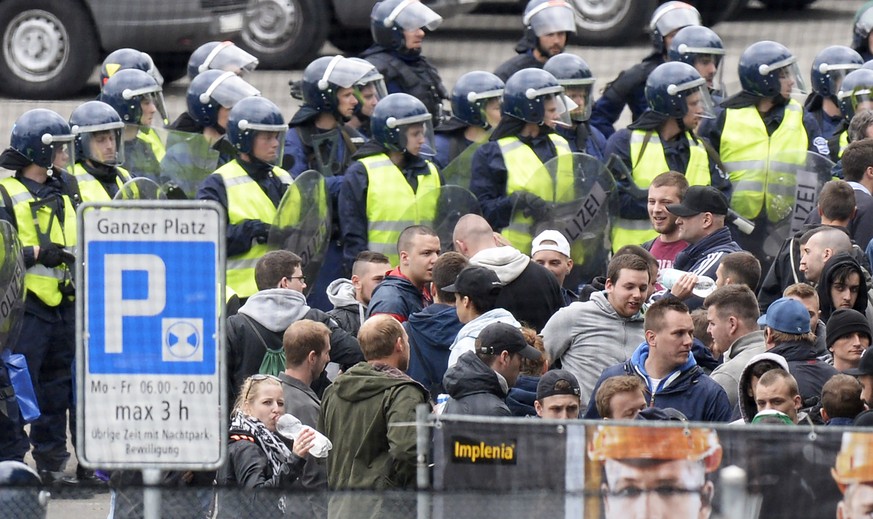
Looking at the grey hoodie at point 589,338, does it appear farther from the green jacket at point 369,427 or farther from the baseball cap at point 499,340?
the green jacket at point 369,427

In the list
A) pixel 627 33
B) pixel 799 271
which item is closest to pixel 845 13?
pixel 627 33

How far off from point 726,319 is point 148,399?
3327 mm

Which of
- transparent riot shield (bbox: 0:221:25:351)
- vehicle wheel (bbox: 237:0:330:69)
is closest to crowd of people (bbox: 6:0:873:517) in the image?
transparent riot shield (bbox: 0:221:25:351)

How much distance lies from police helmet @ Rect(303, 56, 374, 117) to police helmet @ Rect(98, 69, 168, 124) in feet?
2.98

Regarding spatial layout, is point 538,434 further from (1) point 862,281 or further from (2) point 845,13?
(2) point 845,13

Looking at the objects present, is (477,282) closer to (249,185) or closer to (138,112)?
(249,185)

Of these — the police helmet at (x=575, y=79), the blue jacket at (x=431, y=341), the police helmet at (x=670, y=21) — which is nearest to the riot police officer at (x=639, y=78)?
the police helmet at (x=670, y=21)

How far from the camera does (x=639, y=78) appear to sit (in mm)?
13008

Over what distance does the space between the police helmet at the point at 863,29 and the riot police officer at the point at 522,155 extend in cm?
335

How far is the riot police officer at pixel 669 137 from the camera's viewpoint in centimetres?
1070

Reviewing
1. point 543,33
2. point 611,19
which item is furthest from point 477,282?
point 611,19

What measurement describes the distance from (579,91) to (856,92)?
1.71m

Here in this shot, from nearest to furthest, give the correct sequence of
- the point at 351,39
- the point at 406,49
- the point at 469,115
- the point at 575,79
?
the point at 469,115 < the point at 575,79 < the point at 406,49 < the point at 351,39

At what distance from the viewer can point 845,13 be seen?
1956 cm
